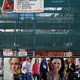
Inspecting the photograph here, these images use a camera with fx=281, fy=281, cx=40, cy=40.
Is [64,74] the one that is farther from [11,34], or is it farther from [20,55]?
[11,34]

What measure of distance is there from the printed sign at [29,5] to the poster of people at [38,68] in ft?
7.99

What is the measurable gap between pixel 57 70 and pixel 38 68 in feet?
3.04

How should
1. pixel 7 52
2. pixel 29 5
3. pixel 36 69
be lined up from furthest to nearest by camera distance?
1. pixel 7 52
2. pixel 29 5
3. pixel 36 69

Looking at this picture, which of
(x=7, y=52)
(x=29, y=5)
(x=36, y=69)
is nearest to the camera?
(x=36, y=69)

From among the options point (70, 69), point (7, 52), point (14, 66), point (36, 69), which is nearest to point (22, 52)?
point (7, 52)

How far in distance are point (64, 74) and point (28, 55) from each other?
6.72 ft

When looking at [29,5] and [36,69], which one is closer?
[36,69]

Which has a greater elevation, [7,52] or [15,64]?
[7,52]

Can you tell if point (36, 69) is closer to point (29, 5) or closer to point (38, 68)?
point (38, 68)

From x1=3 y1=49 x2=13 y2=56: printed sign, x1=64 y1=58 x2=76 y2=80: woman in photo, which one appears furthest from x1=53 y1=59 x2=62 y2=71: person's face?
x1=3 y1=49 x2=13 y2=56: printed sign

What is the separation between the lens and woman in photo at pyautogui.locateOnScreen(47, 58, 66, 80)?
13.6m

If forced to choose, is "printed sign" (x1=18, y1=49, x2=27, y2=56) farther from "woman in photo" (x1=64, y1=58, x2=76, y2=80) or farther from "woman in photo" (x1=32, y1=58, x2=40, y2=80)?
"woman in photo" (x1=64, y1=58, x2=76, y2=80)

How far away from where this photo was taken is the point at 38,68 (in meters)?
13.6

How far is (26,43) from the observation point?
14203 millimetres
